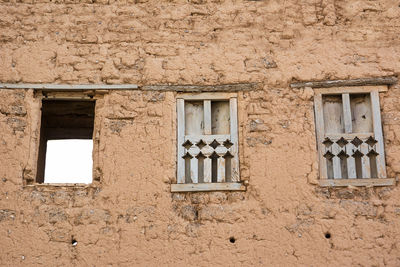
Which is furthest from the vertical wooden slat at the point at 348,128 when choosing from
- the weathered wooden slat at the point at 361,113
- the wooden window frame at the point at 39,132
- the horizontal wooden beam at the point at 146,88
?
the wooden window frame at the point at 39,132

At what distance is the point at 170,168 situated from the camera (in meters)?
6.18

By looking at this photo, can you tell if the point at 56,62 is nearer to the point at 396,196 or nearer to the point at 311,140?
the point at 311,140

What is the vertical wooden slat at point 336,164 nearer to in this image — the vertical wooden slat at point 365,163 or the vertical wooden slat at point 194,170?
the vertical wooden slat at point 365,163

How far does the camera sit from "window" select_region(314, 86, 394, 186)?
6.16 m

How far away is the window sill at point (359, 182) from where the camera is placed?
6.05 metres

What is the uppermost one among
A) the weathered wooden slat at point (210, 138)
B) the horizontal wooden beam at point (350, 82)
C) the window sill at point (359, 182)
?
the horizontal wooden beam at point (350, 82)

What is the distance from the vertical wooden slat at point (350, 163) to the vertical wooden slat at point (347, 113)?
6.2 inches

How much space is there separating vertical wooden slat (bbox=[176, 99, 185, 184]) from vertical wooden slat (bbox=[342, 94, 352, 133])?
5.40 ft

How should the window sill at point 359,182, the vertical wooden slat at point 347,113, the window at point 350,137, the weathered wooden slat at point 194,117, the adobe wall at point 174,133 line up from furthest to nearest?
the weathered wooden slat at point 194,117 → the vertical wooden slat at point 347,113 → the window at point 350,137 → the window sill at point 359,182 → the adobe wall at point 174,133

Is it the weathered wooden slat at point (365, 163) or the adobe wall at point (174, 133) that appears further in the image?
the weathered wooden slat at point (365, 163)

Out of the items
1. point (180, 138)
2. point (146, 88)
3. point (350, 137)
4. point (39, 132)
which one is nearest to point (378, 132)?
point (350, 137)

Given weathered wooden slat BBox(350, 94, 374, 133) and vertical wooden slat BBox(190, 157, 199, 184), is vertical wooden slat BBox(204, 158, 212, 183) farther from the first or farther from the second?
weathered wooden slat BBox(350, 94, 374, 133)

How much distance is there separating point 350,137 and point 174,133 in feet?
5.82

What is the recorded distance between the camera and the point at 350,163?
244 inches
